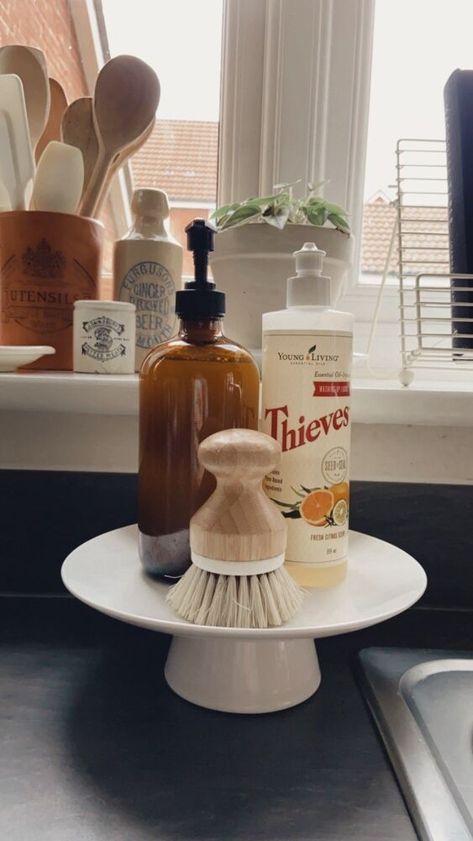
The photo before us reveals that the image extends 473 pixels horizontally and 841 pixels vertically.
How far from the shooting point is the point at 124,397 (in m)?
0.64

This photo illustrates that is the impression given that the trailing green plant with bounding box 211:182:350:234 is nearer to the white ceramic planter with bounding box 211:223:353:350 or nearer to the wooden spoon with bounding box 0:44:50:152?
the white ceramic planter with bounding box 211:223:353:350

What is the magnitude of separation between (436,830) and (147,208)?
593 mm

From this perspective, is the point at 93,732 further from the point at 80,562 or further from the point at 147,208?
the point at 147,208

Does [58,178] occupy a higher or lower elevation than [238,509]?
higher

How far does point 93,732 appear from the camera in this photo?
1.51ft

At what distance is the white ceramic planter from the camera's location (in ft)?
2.18

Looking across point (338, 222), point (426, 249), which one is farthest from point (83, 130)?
point (426, 249)

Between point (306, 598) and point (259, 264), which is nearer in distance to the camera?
point (306, 598)

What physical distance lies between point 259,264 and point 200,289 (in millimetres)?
199

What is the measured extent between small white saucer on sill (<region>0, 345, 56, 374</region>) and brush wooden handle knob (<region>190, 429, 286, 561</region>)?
0.28 meters

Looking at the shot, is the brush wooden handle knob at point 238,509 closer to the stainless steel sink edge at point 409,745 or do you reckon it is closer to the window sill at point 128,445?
the stainless steel sink edge at point 409,745

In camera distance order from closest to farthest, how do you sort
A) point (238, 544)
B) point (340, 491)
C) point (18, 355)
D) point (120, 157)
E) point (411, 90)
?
1. point (238, 544)
2. point (340, 491)
3. point (18, 355)
4. point (120, 157)
5. point (411, 90)

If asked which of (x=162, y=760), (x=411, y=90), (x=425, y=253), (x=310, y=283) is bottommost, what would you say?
(x=162, y=760)

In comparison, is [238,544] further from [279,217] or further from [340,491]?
[279,217]
